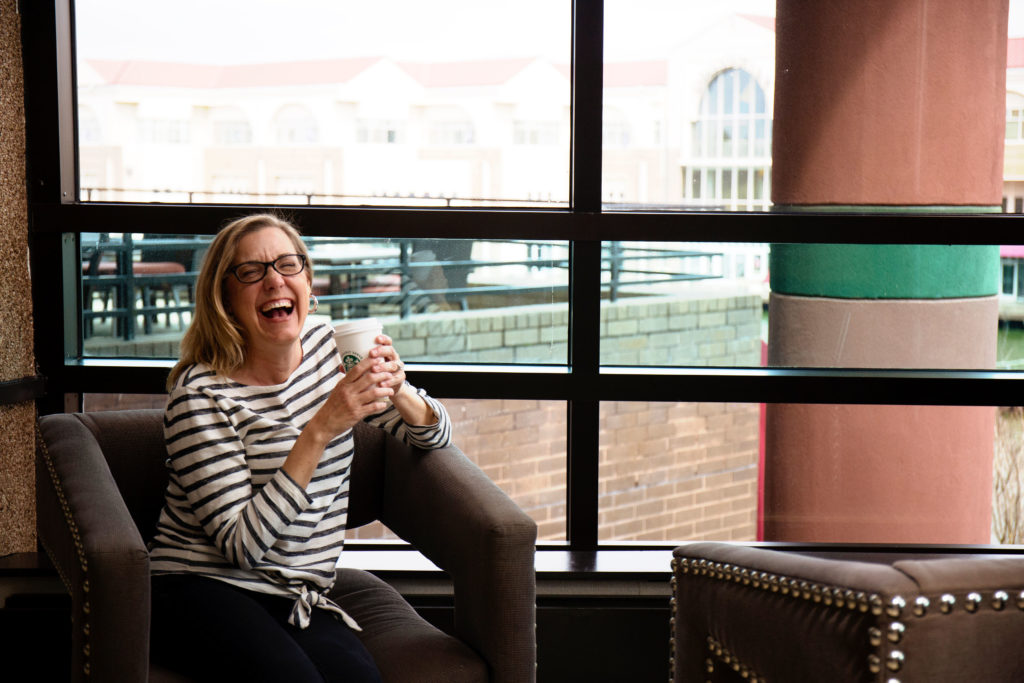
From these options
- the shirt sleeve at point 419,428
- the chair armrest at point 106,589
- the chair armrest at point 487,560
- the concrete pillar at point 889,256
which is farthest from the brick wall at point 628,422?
the chair armrest at point 106,589

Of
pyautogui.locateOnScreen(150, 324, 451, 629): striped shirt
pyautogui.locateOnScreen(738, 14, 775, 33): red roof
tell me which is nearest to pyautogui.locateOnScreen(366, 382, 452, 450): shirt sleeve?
pyautogui.locateOnScreen(150, 324, 451, 629): striped shirt

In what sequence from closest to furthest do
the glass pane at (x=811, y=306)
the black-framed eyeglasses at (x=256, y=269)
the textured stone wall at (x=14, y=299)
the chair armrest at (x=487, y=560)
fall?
the chair armrest at (x=487, y=560), the black-framed eyeglasses at (x=256, y=269), the textured stone wall at (x=14, y=299), the glass pane at (x=811, y=306)

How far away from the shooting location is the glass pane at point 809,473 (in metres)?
2.77

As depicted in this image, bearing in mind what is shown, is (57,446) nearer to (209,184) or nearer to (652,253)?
(209,184)

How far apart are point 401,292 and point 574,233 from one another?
0.49 metres

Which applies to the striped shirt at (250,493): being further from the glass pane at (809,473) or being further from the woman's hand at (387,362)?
the glass pane at (809,473)

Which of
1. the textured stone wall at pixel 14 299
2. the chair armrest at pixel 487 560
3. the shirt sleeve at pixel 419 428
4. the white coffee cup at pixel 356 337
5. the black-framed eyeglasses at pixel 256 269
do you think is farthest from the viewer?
the textured stone wall at pixel 14 299

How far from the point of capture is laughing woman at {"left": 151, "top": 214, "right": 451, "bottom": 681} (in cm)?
178

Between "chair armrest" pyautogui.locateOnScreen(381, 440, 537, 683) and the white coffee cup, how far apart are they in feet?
1.24

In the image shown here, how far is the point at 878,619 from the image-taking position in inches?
51.6

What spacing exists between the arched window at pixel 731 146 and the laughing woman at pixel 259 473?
1.10 m

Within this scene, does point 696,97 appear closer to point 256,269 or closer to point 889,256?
point 889,256

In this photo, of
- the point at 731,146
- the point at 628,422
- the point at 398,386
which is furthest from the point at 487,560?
the point at 731,146

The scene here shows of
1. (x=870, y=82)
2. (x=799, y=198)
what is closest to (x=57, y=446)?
(x=799, y=198)
